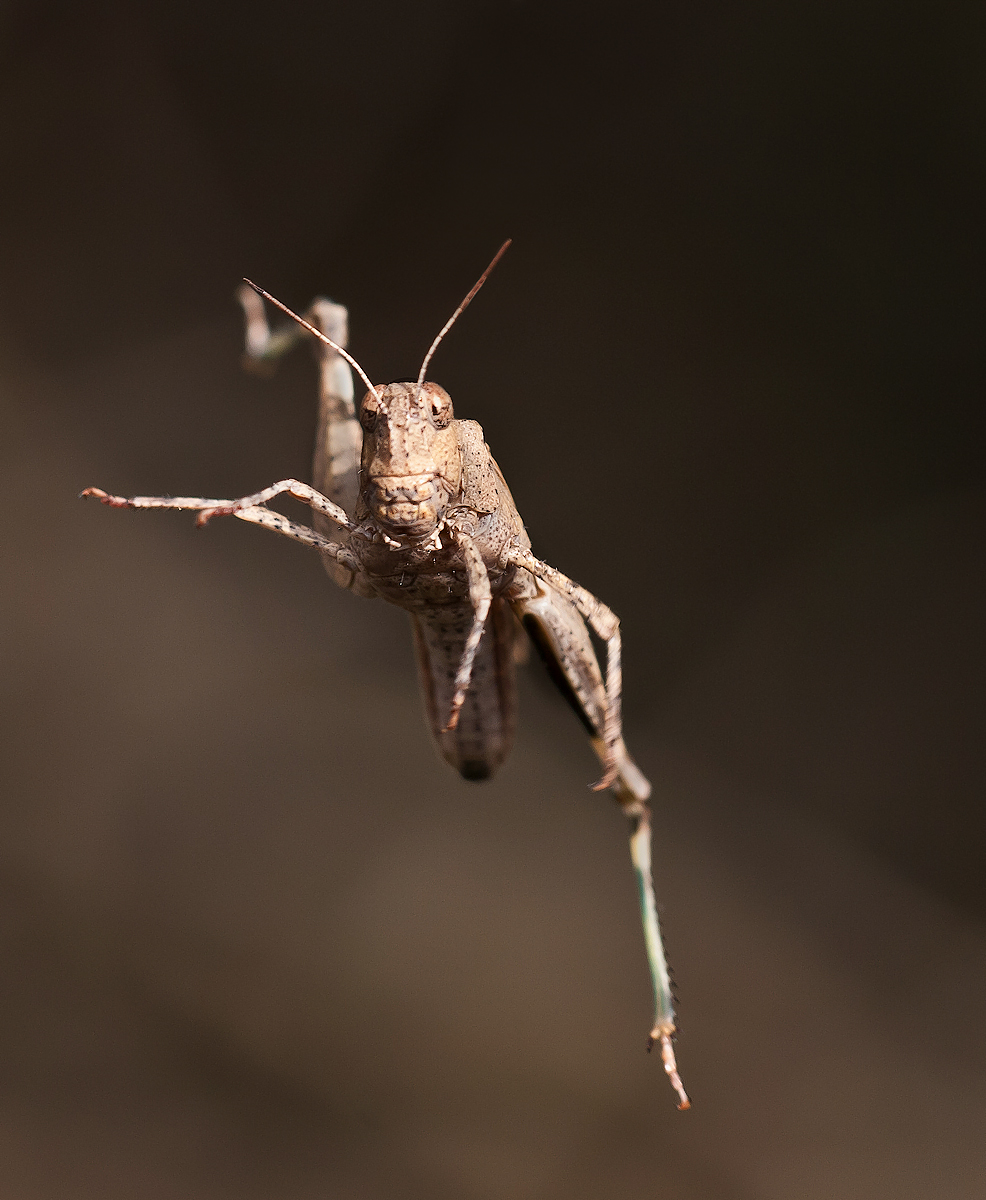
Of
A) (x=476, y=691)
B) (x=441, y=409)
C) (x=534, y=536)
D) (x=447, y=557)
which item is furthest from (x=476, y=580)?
(x=534, y=536)

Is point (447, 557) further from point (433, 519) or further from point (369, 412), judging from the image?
point (369, 412)

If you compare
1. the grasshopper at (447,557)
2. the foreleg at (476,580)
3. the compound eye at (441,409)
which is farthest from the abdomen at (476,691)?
the compound eye at (441,409)

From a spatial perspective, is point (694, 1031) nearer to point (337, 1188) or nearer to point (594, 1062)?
point (594, 1062)

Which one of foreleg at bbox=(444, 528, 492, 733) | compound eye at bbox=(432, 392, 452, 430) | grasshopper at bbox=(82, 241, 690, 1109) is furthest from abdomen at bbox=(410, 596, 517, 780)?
compound eye at bbox=(432, 392, 452, 430)

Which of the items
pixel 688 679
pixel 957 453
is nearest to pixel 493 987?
pixel 688 679

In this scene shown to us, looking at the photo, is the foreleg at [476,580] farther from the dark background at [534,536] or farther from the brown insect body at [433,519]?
the dark background at [534,536]

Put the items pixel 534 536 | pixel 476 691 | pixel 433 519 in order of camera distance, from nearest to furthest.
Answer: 1. pixel 433 519
2. pixel 476 691
3. pixel 534 536
